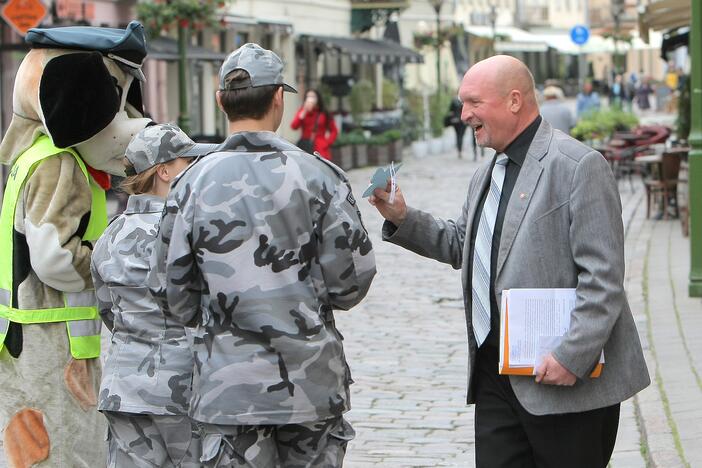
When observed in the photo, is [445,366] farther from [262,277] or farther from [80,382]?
[262,277]

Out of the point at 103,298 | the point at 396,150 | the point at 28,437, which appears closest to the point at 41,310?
the point at 28,437

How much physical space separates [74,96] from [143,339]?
111 cm

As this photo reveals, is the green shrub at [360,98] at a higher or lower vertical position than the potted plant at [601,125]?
higher

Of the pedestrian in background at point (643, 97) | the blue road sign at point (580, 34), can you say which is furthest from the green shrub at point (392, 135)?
the pedestrian in background at point (643, 97)

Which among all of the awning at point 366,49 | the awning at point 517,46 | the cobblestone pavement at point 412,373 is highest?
the awning at point 517,46

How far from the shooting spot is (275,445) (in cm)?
424

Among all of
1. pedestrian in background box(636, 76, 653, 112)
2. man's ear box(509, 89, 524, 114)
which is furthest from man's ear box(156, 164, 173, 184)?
pedestrian in background box(636, 76, 653, 112)

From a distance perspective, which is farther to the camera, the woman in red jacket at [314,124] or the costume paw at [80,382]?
the woman in red jacket at [314,124]

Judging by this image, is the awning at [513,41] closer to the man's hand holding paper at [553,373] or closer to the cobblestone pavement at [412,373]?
the cobblestone pavement at [412,373]

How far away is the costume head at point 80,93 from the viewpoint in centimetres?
545

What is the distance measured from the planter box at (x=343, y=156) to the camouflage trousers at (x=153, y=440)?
25.9 metres

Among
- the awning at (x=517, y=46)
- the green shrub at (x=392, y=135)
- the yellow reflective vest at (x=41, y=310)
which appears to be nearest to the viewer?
the yellow reflective vest at (x=41, y=310)

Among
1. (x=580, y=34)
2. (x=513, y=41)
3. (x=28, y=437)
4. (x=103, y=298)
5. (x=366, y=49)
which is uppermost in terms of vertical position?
(x=513, y=41)

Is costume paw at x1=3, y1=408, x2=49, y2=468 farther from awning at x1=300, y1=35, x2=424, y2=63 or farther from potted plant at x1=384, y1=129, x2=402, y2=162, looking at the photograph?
awning at x1=300, y1=35, x2=424, y2=63
